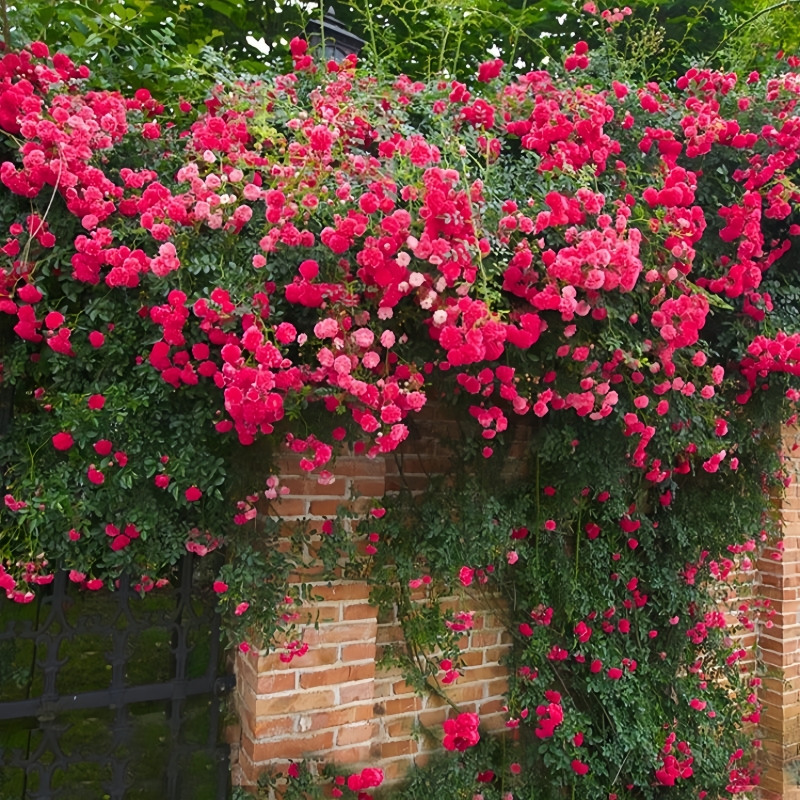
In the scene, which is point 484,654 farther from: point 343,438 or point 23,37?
point 23,37

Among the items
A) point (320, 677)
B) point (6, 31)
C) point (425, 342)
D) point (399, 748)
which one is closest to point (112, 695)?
point (320, 677)

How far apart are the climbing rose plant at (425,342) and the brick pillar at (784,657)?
1.06 m

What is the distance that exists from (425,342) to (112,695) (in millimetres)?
1436

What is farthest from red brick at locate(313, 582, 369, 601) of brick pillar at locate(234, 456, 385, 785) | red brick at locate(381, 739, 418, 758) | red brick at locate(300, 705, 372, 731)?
red brick at locate(381, 739, 418, 758)

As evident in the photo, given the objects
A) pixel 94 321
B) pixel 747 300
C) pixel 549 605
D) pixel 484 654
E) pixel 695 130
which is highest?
pixel 695 130

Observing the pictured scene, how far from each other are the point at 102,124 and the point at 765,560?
152 inches

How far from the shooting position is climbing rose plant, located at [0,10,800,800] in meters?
1.60

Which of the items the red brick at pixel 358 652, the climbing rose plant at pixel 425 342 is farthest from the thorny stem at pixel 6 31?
the red brick at pixel 358 652

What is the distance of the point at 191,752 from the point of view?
2045 millimetres

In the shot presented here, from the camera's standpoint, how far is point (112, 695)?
194cm

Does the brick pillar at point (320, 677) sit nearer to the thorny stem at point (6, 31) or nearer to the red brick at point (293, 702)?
the red brick at point (293, 702)

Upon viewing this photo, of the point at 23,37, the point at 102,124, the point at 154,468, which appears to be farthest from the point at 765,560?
the point at 23,37

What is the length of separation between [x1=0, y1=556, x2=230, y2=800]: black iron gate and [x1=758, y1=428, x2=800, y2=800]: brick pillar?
3029 millimetres

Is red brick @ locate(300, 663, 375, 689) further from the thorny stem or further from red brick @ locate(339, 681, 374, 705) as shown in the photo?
the thorny stem
